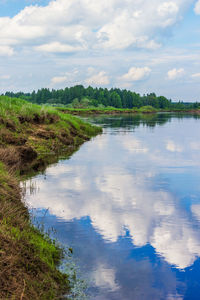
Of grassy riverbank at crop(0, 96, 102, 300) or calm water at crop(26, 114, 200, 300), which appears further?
calm water at crop(26, 114, 200, 300)

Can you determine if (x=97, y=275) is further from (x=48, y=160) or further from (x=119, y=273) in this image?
(x=48, y=160)

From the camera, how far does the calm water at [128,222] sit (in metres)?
8.22

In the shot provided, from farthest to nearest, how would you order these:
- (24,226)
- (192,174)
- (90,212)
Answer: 1. (192,174)
2. (90,212)
3. (24,226)

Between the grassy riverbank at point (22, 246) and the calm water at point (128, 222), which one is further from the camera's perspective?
the calm water at point (128, 222)

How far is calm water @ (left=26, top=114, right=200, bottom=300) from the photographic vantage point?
27.0ft

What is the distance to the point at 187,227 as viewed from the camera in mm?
11703

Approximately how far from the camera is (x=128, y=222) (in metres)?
12.1

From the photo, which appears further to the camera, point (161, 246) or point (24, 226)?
point (161, 246)

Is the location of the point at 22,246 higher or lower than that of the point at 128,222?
higher

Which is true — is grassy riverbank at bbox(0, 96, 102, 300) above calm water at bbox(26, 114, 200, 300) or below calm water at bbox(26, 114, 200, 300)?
above

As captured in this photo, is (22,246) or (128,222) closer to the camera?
(22,246)

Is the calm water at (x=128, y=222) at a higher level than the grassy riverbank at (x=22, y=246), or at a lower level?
lower

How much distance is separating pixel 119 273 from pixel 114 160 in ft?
56.6

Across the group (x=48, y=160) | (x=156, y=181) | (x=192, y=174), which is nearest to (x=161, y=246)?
(x=156, y=181)
